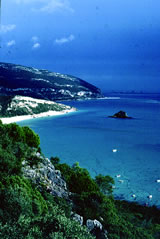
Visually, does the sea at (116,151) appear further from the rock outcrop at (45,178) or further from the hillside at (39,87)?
the hillside at (39,87)

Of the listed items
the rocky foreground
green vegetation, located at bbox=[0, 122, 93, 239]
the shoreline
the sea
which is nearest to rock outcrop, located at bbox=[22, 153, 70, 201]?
the rocky foreground

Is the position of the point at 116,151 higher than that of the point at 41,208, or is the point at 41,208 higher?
the point at 41,208

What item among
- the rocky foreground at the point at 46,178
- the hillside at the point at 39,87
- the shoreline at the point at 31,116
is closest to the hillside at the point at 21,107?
the shoreline at the point at 31,116

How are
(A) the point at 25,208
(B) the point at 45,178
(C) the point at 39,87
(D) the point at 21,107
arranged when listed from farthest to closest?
(C) the point at 39,87
(D) the point at 21,107
(B) the point at 45,178
(A) the point at 25,208

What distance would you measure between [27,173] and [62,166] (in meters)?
6.98

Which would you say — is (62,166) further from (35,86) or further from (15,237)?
(35,86)

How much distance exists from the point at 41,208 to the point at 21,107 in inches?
2518

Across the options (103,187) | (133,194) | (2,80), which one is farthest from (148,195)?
(2,80)

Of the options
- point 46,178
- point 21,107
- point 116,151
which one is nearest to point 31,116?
point 21,107

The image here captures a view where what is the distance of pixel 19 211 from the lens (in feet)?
24.3

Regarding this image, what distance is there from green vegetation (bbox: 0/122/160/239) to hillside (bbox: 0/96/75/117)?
53.3m

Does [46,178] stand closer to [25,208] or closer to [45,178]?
[45,178]

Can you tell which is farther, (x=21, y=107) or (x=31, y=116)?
(x=21, y=107)

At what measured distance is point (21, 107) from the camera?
69.8 m
